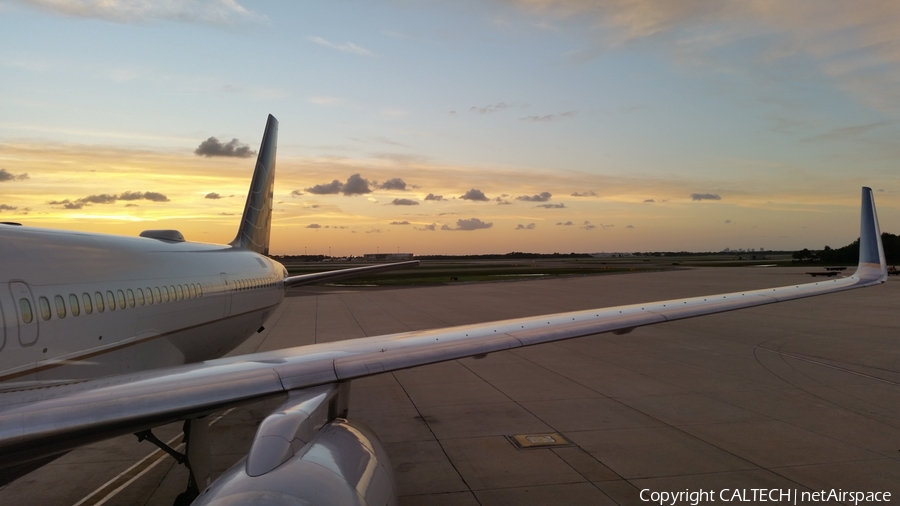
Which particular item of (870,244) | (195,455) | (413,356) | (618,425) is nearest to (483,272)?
(618,425)

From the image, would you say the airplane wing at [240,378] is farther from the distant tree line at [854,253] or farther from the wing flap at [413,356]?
the distant tree line at [854,253]

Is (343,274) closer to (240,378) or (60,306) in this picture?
(60,306)

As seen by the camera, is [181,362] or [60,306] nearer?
[60,306]

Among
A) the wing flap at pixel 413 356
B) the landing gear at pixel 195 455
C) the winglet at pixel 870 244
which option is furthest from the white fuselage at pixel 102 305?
the winglet at pixel 870 244

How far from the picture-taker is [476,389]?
617 inches

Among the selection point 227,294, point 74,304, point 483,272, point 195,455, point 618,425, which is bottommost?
point 483,272

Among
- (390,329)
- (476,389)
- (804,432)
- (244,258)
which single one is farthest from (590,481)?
(390,329)

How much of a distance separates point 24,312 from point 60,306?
2.44ft

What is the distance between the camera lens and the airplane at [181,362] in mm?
5109

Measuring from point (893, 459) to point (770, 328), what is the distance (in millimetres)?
17099

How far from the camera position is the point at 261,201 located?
2089 cm

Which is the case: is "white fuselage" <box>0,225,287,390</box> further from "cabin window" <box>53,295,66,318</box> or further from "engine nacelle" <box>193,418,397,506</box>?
"engine nacelle" <box>193,418,397,506</box>

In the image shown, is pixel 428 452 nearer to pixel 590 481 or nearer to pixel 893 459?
pixel 590 481

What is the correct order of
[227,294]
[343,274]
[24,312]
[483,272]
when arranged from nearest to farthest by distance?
[24,312] → [227,294] → [343,274] → [483,272]
